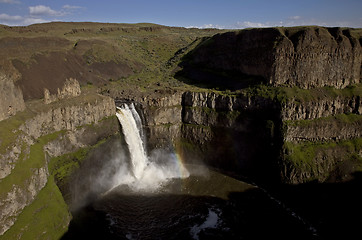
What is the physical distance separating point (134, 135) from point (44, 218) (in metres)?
19.0

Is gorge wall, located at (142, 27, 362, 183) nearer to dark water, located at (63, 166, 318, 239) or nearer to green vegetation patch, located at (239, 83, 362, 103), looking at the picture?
green vegetation patch, located at (239, 83, 362, 103)

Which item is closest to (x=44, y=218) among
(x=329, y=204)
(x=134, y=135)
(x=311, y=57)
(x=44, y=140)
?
(x=44, y=140)

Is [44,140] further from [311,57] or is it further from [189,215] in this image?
[311,57]

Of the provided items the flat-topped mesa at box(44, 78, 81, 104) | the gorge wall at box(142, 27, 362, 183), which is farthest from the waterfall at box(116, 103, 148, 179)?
the flat-topped mesa at box(44, 78, 81, 104)

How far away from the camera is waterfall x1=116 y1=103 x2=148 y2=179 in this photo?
4071cm

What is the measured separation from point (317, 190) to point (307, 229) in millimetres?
6658

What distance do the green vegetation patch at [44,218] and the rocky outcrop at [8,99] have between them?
900cm

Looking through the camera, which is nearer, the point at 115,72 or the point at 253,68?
the point at 253,68

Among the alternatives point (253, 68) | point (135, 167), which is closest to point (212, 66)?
point (253, 68)

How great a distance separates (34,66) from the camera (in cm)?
4797

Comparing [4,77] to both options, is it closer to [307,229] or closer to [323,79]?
[307,229]

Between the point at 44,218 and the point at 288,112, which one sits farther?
the point at 288,112

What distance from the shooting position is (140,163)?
4197 cm

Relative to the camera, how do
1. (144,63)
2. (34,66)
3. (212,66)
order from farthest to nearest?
(144,63), (212,66), (34,66)
